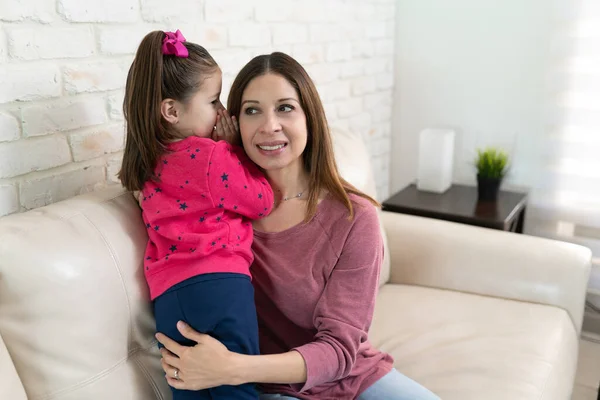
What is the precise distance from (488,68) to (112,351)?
2090 mm

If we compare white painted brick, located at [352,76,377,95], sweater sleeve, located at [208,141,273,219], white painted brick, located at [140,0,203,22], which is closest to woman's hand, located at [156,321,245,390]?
sweater sleeve, located at [208,141,273,219]

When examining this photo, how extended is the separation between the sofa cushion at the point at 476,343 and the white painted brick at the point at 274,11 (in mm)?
1003

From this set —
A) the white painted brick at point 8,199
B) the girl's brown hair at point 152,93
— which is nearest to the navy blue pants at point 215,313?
the girl's brown hair at point 152,93

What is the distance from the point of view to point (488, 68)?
8.61 ft

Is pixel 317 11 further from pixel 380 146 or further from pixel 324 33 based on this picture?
pixel 380 146

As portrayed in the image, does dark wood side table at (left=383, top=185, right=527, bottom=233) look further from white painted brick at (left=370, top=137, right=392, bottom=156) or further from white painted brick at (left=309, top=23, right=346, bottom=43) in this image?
white painted brick at (left=309, top=23, right=346, bottom=43)

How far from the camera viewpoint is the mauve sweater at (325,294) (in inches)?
48.9

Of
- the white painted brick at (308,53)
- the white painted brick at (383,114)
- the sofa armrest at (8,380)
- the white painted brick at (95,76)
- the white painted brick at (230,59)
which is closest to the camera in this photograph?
the sofa armrest at (8,380)

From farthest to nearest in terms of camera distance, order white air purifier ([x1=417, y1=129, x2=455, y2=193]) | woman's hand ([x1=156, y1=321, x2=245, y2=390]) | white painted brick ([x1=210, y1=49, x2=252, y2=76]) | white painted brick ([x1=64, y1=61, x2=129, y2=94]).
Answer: white air purifier ([x1=417, y1=129, x2=455, y2=193]) < white painted brick ([x1=210, y1=49, x2=252, y2=76]) < white painted brick ([x1=64, y1=61, x2=129, y2=94]) < woman's hand ([x1=156, y1=321, x2=245, y2=390])

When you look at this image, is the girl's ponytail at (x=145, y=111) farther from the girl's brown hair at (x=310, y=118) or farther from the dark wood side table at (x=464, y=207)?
the dark wood side table at (x=464, y=207)

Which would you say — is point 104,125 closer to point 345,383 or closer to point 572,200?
point 345,383

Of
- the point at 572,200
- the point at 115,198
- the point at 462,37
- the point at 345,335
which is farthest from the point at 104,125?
the point at 572,200

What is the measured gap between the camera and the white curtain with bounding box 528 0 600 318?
238 centimetres

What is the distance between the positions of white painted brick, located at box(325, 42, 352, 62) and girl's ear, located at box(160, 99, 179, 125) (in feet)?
4.02
